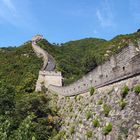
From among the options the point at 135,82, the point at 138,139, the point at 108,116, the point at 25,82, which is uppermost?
the point at 25,82

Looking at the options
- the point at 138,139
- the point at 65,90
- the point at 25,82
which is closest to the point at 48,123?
the point at 65,90

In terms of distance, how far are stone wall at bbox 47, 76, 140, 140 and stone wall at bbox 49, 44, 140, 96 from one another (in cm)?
36

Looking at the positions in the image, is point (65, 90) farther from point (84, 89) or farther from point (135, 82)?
point (135, 82)

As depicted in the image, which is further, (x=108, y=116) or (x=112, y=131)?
(x=108, y=116)

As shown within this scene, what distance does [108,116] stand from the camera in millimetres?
15641

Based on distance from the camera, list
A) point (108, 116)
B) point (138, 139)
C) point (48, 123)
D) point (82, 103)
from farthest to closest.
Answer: point (48, 123) < point (82, 103) < point (108, 116) < point (138, 139)

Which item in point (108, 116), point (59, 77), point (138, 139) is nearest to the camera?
point (138, 139)

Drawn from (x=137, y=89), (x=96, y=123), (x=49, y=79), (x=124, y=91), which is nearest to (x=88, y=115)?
(x=96, y=123)

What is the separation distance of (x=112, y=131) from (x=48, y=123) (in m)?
17.5

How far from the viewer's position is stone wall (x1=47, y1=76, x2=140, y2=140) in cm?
1280

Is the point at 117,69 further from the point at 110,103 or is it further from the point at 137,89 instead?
the point at 137,89

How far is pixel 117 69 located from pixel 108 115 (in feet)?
8.60

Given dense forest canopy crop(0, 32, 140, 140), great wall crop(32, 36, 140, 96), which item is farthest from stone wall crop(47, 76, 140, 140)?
dense forest canopy crop(0, 32, 140, 140)

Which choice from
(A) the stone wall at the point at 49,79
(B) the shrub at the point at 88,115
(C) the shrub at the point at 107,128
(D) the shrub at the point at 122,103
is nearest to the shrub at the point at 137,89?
(D) the shrub at the point at 122,103
